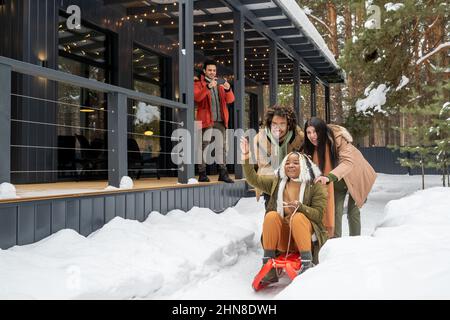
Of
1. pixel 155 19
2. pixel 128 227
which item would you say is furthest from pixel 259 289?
pixel 155 19

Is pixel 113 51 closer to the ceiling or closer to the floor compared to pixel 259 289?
closer to the ceiling

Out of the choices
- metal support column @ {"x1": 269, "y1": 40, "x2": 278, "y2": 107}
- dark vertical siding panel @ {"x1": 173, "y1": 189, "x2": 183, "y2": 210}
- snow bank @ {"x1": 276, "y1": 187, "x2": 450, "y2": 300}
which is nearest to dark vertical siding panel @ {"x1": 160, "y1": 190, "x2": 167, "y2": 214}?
dark vertical siding panel @ {"x1": 173, "y1": 189, "x2": 183, "y2": 210}

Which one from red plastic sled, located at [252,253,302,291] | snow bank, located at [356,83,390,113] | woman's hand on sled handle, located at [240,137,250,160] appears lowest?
red plastic sled, located at [252,253,302,291]

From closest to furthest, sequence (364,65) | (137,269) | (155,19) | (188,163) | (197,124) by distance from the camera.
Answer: (137,269)
(188,163)
(197,124)
(155,19)
(364,65)

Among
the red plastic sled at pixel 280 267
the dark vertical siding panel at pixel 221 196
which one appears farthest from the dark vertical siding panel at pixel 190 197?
the red plastic sled at pixel 280 267

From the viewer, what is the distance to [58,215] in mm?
4164

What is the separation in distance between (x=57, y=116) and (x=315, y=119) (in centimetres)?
453

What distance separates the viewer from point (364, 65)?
42.3ft

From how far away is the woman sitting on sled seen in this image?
4066 millimetres

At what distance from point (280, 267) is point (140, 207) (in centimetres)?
200

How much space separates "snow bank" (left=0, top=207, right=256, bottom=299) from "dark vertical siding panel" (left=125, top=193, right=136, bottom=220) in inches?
7.4

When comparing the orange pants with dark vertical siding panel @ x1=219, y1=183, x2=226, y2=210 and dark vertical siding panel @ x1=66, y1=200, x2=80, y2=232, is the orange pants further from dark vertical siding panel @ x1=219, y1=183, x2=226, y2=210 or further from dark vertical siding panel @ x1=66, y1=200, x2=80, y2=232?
dark vertical siding panel @ x1=219, y1=183, x2=226, y2=210

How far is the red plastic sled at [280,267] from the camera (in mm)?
3953
